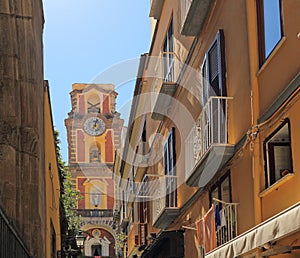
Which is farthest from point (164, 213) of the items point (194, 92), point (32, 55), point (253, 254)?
point (253, 254)

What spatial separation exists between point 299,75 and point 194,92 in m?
7.44

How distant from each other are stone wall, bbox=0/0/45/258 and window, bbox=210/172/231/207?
3101 millimetres

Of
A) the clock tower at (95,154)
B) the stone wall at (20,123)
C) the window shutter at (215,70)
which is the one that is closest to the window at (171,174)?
the window shutter at (215,70)

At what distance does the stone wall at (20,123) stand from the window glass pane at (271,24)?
4.13 meters

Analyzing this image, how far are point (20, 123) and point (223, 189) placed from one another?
3637 millimetres

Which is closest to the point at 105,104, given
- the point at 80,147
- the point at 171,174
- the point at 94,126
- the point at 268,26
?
the point at 94,126

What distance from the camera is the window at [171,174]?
1870cm

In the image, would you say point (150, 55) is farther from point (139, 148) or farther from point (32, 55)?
point (32, 55)

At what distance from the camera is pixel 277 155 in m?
10.2

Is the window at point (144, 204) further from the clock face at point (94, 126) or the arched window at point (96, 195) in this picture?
the clock face at point (94, 126)

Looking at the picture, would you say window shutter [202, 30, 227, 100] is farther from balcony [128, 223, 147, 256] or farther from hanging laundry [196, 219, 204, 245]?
balcony [128, 223, 147, 256]

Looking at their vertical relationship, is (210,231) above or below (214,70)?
below

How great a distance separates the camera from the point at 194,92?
16062mm

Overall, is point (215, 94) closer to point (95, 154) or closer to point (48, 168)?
point (48, 168)
